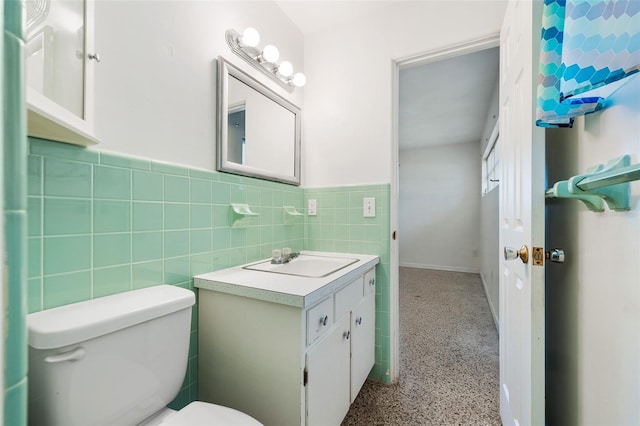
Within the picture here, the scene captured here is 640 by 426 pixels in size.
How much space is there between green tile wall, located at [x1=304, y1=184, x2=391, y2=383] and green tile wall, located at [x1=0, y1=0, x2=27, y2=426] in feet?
5.16

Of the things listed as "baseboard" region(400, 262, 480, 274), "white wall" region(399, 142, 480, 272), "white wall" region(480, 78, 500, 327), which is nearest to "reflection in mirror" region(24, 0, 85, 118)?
"white wall" region(480, 78, 500, 327)

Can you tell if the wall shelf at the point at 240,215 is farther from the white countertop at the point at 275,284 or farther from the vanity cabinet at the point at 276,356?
the vanity cabinet at the point at 276,356

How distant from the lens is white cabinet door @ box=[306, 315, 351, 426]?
37.1 inches

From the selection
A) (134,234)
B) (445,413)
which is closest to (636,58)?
(134,234)

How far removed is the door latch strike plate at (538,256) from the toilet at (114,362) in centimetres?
104

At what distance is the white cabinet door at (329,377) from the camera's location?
37.1 inches

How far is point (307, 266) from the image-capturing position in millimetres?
1473

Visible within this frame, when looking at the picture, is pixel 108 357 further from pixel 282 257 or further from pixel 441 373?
pixel 441 373

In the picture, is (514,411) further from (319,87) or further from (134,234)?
(319,87)

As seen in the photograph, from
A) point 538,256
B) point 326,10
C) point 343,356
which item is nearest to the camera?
point 538,256

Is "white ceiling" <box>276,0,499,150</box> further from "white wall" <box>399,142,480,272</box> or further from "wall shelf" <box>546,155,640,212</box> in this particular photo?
"wall shelf" <box>546,155,640,212</box>

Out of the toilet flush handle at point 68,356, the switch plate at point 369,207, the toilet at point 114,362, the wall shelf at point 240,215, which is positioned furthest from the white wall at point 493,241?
the toilet flush handle at point 68,356

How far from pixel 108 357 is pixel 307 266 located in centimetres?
93

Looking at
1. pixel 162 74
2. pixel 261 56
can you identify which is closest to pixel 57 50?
pixel 162 74
